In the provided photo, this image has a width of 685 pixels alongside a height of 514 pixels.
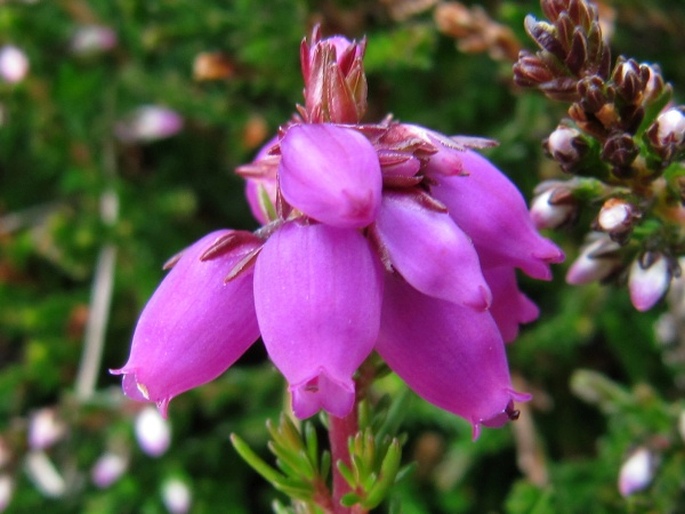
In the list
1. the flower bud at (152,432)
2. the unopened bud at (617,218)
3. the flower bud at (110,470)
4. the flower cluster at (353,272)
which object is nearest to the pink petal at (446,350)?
the flower cluster at (353,272)

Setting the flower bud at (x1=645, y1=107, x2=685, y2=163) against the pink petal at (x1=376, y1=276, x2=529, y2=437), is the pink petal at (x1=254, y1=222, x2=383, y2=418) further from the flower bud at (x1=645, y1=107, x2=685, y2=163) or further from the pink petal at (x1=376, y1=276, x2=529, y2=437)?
the flower bud at (x1=645, y1=107, x2=685, y2=163)

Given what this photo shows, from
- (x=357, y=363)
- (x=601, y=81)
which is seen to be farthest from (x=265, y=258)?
(x=601, y=81)

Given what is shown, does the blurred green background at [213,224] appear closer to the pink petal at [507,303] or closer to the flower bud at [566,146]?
the flower bud at [566,146]

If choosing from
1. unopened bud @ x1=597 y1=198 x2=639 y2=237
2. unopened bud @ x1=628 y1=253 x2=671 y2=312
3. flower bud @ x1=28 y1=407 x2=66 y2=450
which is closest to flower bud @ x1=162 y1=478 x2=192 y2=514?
flower bud @ x1=28 y1=407 x2=66 y2=450

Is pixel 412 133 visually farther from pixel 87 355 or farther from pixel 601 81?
pixel 87 355

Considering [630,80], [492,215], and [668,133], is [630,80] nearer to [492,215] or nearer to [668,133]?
[668,133]

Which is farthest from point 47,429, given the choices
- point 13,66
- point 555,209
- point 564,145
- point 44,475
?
point 564,145
